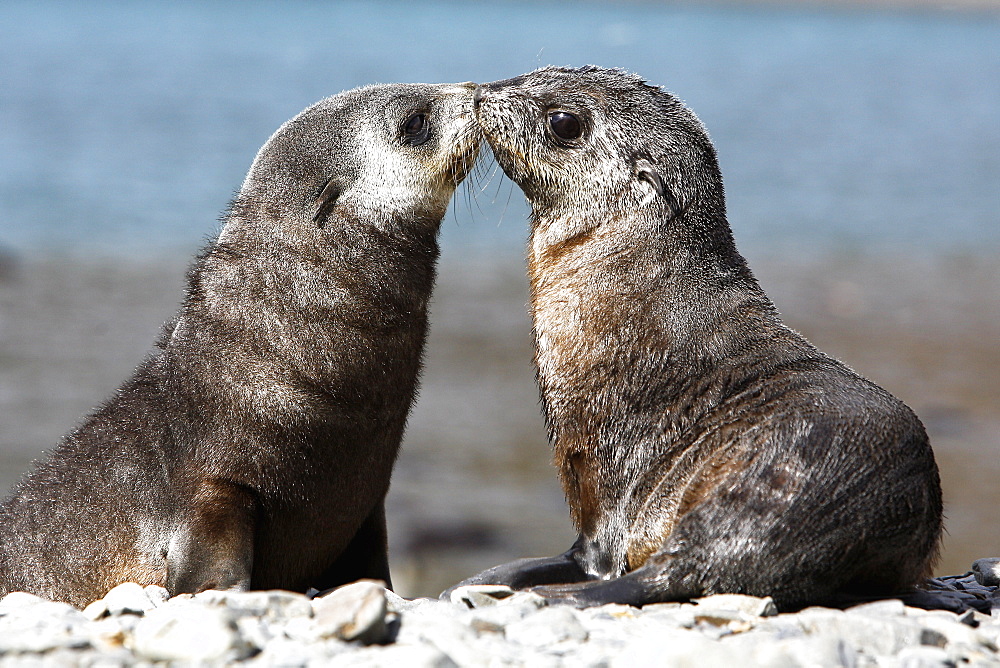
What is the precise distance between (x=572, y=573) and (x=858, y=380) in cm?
164

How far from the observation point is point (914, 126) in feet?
153

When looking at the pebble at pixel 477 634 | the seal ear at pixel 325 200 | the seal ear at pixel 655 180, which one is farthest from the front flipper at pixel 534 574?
the seal ear at pixel 325 200

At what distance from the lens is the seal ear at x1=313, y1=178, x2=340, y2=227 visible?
258 inches

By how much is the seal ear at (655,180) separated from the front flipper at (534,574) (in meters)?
1.78

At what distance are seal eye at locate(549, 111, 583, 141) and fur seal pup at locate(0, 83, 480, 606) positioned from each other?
587 millimetres

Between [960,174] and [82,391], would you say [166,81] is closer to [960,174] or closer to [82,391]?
[960,174]

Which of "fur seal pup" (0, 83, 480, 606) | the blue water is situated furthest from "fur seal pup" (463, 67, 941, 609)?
the blue water

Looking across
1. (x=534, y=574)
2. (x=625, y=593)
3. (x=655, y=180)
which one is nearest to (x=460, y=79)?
(x=655, y=180)

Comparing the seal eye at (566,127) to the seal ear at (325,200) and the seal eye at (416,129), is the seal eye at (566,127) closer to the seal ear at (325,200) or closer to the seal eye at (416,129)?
the seal eye at (416,129)

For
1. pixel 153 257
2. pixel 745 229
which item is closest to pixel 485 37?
pixel 745 229

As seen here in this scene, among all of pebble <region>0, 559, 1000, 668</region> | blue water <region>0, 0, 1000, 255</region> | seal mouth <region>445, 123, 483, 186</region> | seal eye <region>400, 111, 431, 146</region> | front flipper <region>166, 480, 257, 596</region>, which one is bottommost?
pebble <region>0, 559, 1000, 668</region>

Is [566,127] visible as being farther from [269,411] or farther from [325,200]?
[269,411]

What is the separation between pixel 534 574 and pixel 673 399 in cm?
106

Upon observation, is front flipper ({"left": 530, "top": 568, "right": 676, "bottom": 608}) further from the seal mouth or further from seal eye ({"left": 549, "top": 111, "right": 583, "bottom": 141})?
the seal mouth
